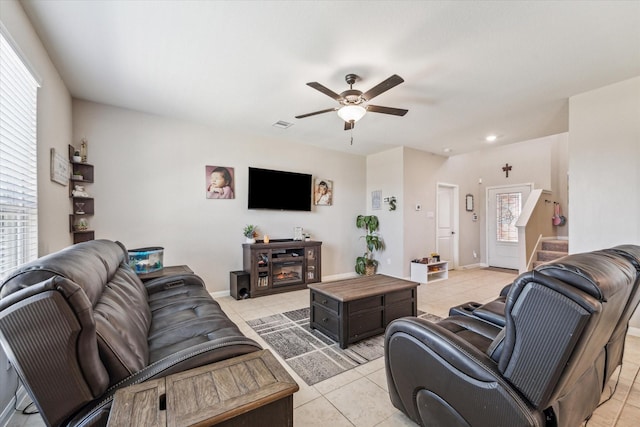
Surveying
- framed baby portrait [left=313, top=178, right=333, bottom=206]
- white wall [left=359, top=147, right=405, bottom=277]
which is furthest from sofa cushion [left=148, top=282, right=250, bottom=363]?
white wall [left=359, top=147, right=405, bottom=277]

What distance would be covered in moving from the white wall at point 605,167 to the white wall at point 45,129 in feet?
16.4

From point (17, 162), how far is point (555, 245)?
7.51 metres

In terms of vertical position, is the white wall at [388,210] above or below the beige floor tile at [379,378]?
above

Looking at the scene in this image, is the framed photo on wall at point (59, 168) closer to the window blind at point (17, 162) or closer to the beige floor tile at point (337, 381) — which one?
the window blind at point (17, 162)

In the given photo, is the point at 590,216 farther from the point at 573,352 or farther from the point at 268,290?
the point at 268,290

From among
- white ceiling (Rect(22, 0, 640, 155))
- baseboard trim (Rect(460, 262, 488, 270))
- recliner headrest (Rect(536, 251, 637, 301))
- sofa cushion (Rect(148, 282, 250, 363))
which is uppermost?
white ceiling (Rect(22, 0, 640, 155))

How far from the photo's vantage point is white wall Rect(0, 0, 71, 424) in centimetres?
167

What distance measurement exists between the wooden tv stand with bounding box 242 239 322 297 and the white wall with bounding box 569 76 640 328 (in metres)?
3.50

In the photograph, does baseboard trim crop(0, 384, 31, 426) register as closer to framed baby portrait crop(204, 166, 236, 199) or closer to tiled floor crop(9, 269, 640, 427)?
tiled floor crop(9, 269, 640, 427)

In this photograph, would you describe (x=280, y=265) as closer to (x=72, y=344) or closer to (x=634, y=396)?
(x=72, y=344)

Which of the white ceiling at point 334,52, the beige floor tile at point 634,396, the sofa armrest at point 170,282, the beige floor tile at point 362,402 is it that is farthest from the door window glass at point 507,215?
the sofa armrest at point 170,282

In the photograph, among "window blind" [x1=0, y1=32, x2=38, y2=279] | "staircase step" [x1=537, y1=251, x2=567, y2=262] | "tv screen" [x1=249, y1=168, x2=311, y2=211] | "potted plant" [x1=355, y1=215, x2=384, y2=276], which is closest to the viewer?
A: "window blind" [x1=0, y1=32, x2=38, y2=279]

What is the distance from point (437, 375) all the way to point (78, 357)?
1402 millimetres

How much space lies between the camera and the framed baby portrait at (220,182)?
13.6 ft
